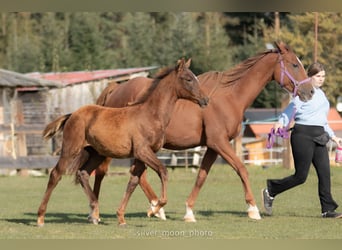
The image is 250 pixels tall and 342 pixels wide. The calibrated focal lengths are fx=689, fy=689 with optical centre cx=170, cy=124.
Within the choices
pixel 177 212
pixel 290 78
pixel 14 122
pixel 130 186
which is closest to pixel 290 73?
pixel 290 78

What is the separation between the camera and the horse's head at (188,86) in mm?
8484

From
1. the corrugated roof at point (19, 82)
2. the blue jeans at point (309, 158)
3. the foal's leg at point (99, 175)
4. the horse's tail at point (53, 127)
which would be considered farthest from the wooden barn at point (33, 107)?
the blue jeans at point (309, 158)

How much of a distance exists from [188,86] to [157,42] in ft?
123

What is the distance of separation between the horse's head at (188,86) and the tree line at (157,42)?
24.3 meters

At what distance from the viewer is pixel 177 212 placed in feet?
36.0

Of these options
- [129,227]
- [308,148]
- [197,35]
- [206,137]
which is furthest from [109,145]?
[197,35]

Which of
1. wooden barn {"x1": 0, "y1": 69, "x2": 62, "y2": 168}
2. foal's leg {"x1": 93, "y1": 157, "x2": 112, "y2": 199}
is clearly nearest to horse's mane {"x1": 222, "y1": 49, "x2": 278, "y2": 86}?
foal's leg {"x1": 93, "y1": 157, "x2": 112, "y2": 199}

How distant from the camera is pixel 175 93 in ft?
28.2

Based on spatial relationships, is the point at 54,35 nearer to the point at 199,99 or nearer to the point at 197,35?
the point at 197,35

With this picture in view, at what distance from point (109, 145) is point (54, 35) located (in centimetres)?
3724

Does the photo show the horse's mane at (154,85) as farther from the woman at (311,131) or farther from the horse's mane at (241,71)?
the woman at (311,131)

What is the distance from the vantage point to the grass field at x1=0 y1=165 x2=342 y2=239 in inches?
292

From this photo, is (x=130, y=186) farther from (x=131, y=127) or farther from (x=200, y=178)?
(x=200, y=178)

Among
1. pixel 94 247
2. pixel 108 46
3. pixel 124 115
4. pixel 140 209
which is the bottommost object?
pixel 108 46
